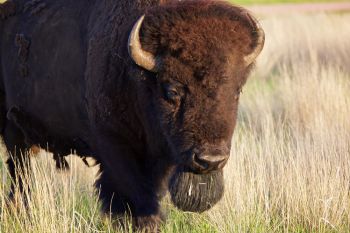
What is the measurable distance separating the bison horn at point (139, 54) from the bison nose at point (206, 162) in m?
0.75

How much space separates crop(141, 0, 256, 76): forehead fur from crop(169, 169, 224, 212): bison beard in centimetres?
85

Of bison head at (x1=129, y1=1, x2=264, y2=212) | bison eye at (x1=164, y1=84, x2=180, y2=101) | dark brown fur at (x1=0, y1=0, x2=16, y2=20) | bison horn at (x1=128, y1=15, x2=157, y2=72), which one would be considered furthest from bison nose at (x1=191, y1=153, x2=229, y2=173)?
dark brown fur at (x1=0, y1=0, x2=16, y2=20)

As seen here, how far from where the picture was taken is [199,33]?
494 cm

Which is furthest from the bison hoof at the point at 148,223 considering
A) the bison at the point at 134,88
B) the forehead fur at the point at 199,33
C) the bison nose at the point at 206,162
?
the forehead fur at the point at 199,33

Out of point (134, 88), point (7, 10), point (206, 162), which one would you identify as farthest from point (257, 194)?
point (7, 10)

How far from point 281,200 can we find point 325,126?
2637 mm

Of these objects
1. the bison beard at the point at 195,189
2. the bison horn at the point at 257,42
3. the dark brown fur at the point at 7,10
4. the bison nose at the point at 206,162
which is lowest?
the bison beard at the point at 195,189

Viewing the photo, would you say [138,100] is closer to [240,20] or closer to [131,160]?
[131,160]

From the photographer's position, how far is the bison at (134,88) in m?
4.85

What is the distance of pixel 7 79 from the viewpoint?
6.98 m

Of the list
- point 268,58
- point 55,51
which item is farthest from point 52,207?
point 268,58

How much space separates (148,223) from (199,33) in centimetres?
148

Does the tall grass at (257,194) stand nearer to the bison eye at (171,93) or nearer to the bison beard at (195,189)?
the bison beard at (195,189)

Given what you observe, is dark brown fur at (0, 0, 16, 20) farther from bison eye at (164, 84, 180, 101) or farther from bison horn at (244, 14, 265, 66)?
bison horn at (244, 14, 265, 66)
